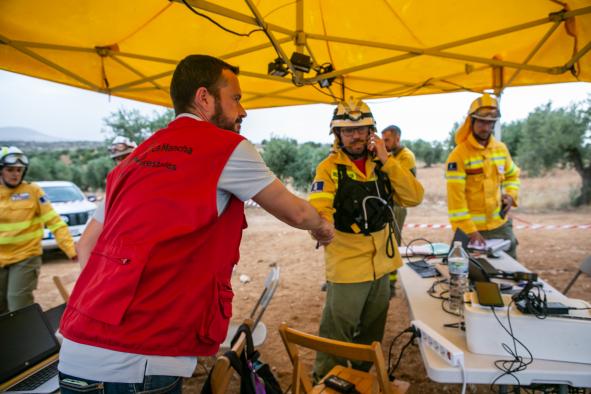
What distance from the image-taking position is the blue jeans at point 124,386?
1.35 m

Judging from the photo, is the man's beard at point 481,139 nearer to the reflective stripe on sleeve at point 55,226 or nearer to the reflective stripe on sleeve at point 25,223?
the reflective stripe on sleeve at point 55,226

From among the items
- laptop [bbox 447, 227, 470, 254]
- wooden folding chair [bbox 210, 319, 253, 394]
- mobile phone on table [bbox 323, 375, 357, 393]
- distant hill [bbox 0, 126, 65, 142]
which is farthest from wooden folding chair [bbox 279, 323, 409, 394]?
distant hill [bbox 0, 126, 65, 142]

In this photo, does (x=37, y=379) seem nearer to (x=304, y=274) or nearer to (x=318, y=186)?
(x=318, y=186)

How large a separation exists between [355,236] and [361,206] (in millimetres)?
245

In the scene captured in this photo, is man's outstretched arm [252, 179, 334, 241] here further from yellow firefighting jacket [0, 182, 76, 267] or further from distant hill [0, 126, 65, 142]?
distant hill [0, 126, 65, 142]

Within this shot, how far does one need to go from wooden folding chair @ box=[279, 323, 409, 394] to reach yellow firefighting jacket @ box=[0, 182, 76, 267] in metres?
3.66

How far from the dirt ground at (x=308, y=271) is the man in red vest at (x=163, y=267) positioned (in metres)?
2.62

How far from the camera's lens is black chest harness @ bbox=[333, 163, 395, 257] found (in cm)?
287

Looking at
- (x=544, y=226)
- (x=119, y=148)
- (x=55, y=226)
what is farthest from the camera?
(x=544, y=226)

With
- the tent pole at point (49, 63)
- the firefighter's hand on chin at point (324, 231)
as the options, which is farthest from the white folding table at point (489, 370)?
the tent pole at point (49, 63)

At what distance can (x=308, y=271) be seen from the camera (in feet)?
25.1

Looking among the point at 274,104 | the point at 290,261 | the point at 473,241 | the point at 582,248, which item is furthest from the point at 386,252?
the point at 582,248

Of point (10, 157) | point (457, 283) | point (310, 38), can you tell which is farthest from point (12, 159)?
point (457, 283)

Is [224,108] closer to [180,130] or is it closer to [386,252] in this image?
[180,130]
